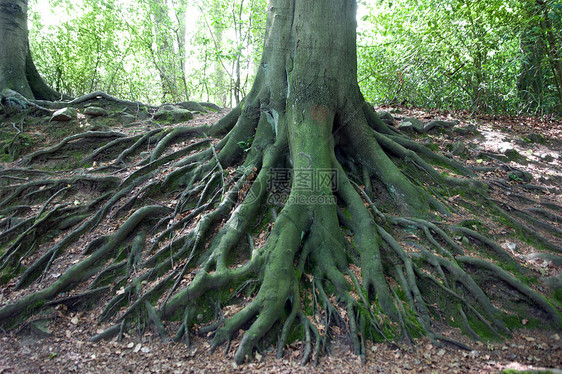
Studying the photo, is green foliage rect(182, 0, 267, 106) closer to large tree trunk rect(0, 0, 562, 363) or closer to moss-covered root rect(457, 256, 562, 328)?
large tree trunk rect(0, 0, 562, 363)

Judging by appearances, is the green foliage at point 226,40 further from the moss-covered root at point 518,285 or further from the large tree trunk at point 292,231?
the moss-covered root at point 518,285

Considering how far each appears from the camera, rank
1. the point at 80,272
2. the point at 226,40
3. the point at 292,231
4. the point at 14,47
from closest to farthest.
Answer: the point at 292,231 < the point at 80,272 < the point at 14,47 < the point at 226,40

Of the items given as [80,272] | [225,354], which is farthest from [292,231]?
[80,272]

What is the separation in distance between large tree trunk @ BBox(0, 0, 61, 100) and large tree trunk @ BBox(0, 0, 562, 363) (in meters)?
3.83

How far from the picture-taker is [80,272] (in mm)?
4082

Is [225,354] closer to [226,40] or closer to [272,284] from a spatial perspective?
[272,284]

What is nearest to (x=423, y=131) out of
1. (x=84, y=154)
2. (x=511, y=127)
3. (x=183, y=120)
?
(x=511, y=127)

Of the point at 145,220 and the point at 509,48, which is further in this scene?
the point at 509,48

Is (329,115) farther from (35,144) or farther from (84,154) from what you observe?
(35,144)

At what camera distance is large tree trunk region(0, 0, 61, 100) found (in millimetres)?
7465

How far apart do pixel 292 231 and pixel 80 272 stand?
111 inches

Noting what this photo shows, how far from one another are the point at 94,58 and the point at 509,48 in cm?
1393

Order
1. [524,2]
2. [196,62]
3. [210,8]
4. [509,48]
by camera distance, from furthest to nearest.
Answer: [196,62], [210,8], [509,48], [524,2]

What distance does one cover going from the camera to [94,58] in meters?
12.0
